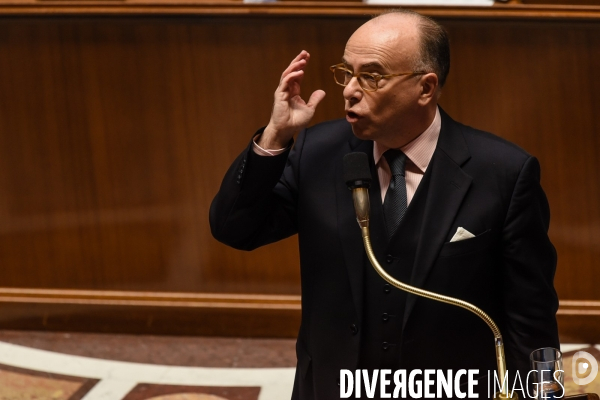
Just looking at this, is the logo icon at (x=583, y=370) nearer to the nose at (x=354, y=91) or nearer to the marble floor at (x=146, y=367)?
the nose at (x=354, y=91)

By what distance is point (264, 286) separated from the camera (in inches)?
150

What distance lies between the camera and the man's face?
1.81m

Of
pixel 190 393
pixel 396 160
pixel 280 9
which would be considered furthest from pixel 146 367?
pixel 396 160

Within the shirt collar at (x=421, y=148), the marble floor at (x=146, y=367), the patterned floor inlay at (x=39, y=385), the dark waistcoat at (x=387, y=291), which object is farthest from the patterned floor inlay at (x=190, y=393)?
the shirt collar at (x=421, y=148)

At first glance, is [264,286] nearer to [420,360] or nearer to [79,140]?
[79,140]

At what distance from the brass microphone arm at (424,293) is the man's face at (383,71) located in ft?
1.08

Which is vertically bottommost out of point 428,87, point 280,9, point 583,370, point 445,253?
point 583,370

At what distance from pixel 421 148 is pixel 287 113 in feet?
1.00

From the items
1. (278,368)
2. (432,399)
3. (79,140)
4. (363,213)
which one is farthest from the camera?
(79,140)

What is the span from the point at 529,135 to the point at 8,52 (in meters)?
2.22

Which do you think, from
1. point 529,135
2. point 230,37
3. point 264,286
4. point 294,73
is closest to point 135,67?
point 230,37

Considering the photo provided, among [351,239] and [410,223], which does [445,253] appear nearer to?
[410,223]

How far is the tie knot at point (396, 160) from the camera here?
188cm

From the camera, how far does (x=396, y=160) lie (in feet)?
6.22
